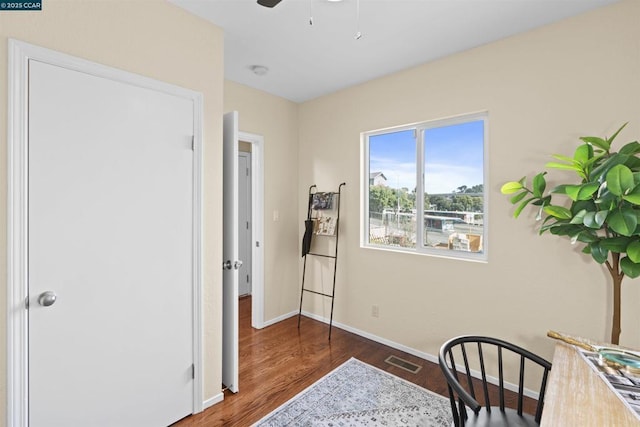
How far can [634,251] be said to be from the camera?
1509 mm

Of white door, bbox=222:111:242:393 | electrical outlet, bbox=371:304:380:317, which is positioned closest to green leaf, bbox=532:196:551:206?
electrical outlet, bbox=371:304:380:317

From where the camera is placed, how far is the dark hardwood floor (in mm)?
2119

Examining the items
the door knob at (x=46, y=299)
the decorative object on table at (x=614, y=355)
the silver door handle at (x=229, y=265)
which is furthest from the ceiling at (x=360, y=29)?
the decorative object on table at (x=614, y=355)

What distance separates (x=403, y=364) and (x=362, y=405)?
70cm

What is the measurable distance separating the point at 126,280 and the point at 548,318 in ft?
9.03

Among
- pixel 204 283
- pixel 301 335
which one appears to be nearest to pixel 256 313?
pixel 301 335

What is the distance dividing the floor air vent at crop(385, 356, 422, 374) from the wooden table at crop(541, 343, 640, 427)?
1494 mm

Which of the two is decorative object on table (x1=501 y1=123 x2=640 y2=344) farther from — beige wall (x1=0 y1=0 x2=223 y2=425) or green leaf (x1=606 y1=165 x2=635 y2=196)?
beige wall (x1=0 y1=0 x2=223 y2=425)

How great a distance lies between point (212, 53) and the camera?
2143mm

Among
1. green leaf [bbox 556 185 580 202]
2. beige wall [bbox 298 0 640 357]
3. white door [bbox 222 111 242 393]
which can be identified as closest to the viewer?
green leaf [bbox 556 185 580 202]

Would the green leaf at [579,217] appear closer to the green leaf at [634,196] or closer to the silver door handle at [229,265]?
the green leaf at [634,196]

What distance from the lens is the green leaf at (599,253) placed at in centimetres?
165

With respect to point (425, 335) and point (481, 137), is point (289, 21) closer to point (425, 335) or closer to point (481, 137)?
point (481, 137)

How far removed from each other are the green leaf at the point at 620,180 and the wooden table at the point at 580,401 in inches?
31.1
